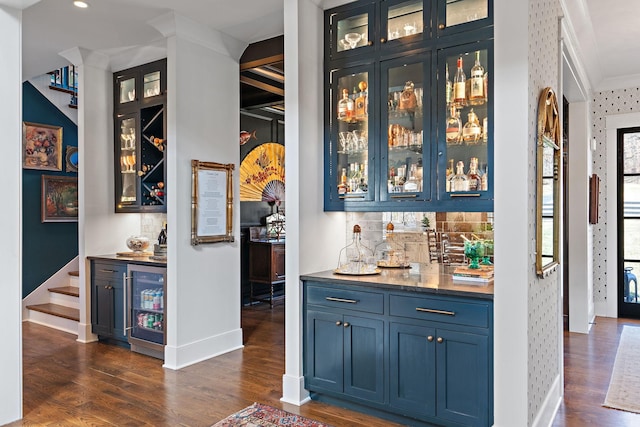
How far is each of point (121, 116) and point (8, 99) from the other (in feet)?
6.51

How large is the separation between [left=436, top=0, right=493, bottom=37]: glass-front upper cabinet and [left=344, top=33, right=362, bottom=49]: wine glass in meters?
0.64

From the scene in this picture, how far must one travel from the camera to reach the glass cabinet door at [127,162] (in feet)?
16.3

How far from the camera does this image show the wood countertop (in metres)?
2.70

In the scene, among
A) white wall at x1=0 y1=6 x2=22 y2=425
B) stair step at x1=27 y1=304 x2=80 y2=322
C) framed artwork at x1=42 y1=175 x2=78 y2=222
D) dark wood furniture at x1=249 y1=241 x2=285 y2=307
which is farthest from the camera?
dark wood furniture at x1=249 y1=241 x2=285 y2=307

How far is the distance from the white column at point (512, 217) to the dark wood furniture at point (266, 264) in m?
4.42

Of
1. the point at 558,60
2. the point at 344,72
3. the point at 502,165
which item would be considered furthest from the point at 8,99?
the point at 558,60

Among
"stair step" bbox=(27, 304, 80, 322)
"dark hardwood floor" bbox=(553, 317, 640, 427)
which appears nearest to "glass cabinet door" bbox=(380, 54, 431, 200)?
"dark hardwood floor" bbox=(553, 317, 640, 427)

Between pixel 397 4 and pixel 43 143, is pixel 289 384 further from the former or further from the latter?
pixel 43 143

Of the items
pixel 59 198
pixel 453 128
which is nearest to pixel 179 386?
pixel 453 128

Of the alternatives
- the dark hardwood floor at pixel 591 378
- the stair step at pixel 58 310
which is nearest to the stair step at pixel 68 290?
the stair step at pixel 58 310

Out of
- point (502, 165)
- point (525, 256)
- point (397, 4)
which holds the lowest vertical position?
point (525, 256)

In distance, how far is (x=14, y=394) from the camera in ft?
10.1

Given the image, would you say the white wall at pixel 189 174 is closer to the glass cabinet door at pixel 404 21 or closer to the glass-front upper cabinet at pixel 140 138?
the glass-front upper cabinet at pixel 140 138

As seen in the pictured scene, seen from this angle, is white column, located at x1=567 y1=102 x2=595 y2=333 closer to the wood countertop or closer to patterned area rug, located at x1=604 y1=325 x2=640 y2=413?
patterned area rug, located at x1=604 y1=325 x2=640 y2=413
